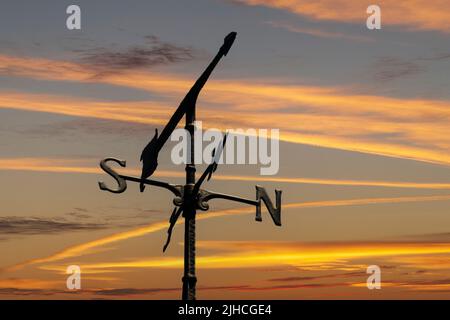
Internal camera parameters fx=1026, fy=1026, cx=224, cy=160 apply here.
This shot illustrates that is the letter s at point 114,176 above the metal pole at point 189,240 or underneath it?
above

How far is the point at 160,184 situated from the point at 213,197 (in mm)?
1096

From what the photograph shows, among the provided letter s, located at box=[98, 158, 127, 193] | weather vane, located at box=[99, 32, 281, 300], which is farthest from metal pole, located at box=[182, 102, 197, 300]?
letter s, located at box=[98, 158, 127, 193]

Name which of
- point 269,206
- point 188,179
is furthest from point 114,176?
point 269,206

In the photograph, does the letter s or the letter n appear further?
the letter n

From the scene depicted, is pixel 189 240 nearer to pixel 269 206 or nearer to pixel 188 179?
pixel 188 179

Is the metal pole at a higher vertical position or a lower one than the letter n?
lower

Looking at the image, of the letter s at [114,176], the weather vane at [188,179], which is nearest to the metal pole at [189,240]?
the weather vane at [188,179]

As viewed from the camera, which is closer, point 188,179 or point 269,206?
point 188,179

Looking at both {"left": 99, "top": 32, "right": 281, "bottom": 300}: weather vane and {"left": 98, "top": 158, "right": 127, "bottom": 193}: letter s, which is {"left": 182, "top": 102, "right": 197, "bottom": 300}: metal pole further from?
{"left": 98, "top": 158, "right": 127, "bottom": 193}: letter s

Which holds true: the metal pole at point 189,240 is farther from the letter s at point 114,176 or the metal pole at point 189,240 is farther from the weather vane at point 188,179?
the letter s at point 114,176

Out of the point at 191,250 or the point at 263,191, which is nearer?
the point at 191,250
